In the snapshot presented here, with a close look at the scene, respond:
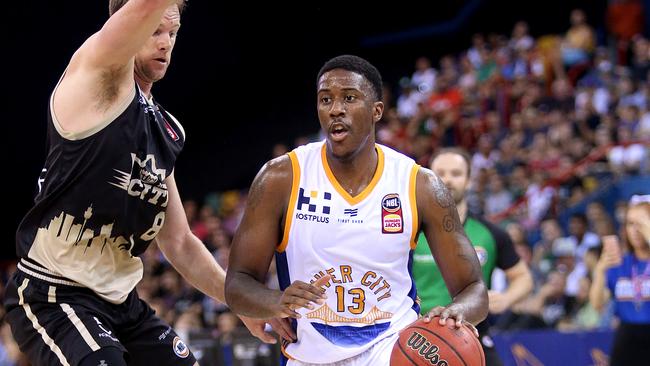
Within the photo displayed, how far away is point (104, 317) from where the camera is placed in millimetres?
4164

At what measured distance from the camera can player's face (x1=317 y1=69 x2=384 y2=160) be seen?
4234 millimetres

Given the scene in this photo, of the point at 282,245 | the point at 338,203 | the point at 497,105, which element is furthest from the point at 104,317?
the point at 497,105

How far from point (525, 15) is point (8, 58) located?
10.4m

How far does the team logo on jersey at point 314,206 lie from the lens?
4246mm

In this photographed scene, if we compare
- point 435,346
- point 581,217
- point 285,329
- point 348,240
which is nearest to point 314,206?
point 348,240

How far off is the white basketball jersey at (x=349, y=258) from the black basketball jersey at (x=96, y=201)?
0.66 m

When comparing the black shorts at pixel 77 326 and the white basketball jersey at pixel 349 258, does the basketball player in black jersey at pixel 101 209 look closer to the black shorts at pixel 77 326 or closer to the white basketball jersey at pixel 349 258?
the black shorts at pixel 77 326

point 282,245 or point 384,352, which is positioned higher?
point 282,245

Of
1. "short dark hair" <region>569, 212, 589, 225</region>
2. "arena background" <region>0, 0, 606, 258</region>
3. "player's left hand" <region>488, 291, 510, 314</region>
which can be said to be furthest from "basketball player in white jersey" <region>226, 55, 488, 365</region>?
"arena background" <region>0, 0, 606, 258</region>

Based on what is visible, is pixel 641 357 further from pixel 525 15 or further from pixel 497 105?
pixel 525 15

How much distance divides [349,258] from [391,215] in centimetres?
27

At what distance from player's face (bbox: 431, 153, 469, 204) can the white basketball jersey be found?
247 centimetres

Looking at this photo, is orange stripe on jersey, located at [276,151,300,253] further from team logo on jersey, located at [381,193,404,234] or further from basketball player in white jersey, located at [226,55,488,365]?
team logo on jersey, located at [381,193,404,234]

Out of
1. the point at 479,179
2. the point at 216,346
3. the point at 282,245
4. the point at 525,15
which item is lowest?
the point at 216,346
